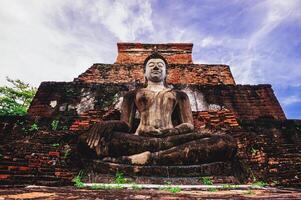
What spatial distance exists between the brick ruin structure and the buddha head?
3.11 feet

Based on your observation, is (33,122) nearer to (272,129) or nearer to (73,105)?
(73,105)

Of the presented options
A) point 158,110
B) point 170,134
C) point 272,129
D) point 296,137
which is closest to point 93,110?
point 158,110

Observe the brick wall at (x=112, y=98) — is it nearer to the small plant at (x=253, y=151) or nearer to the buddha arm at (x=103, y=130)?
the buddha arm at (x=103, y=130)

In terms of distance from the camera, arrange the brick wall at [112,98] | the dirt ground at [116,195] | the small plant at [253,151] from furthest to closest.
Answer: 1. the brick wall at [112,98]
2. the small plant at [253,151]
3. the dirt ground at [116,195]

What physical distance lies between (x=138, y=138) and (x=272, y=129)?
8.80ft

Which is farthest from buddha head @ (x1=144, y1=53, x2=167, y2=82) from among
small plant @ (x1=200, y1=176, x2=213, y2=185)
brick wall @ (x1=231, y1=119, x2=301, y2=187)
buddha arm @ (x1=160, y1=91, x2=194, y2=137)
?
small plant @ (x1=200, y1=176, x2=213, y2=185)

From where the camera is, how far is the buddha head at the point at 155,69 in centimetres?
585

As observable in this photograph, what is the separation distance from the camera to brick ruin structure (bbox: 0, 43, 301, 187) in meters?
4.00

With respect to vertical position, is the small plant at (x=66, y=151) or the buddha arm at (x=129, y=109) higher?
the buddha arm at (x=129, y=109)

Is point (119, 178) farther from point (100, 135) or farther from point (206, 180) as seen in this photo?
point (206, 180)

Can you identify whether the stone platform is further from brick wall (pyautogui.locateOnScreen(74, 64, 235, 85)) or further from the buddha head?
brick wall (pyautogui.locateOnScreen(74, 64, 235, 85))

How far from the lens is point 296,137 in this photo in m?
5.50

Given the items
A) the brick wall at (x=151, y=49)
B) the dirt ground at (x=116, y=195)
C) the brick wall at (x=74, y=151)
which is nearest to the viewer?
the dirt ground at (x=116, y=195)

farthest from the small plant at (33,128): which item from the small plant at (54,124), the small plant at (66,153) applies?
the small plant at (66,153)
